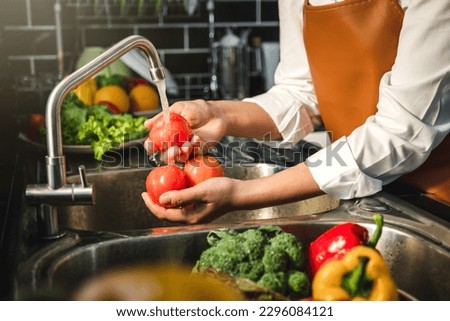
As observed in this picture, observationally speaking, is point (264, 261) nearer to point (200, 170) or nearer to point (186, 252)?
point (186, 252)

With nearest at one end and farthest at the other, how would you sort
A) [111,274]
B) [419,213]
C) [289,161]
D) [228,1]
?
[111,274], [419,213], [289,161], [228,1]

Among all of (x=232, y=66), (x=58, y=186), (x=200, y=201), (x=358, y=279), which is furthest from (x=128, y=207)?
(x=232, y=66)

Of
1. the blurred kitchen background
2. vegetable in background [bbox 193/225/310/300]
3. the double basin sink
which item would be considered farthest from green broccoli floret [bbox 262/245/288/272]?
the blurred kitchen background

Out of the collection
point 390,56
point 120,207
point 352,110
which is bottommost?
point 120,207

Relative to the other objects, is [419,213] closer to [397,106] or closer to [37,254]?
[397,106]

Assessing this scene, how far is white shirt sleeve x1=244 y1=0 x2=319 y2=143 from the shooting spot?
4.89ft

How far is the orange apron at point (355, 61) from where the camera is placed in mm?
1216

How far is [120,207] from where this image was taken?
1397 mm

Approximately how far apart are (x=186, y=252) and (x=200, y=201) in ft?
0.47

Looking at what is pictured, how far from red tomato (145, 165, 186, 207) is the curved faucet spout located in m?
0.20

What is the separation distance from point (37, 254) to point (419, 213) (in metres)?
0.56

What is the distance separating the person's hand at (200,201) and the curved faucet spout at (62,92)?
0.19m

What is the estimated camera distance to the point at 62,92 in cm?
89
